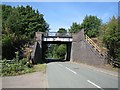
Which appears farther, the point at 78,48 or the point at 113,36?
the point at 78,48

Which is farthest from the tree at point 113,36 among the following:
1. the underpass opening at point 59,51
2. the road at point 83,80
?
the underpass opening at point 59,51

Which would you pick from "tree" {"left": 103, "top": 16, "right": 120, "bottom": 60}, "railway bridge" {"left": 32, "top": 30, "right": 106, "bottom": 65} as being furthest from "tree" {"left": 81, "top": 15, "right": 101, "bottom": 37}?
"tree" {"left": 103, "top": 16, "right": 120, "bottom": 60}

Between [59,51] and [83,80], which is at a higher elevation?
[59,51]

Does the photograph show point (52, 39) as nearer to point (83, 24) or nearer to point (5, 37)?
point (5, 37)

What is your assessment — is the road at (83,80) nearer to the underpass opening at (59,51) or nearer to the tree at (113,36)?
the tree at (113,36)

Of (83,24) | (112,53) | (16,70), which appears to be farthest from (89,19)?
(16,70)

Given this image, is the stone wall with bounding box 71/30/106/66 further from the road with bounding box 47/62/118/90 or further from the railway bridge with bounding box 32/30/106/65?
the road with bounding box 47/62/118/90

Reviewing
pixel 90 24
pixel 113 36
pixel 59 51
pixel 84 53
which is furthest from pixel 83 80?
pixel 59 51

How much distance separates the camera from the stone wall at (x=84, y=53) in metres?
40.8

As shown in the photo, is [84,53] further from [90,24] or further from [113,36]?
[90,24]

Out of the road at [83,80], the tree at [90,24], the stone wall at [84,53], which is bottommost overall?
the road at [83,80]

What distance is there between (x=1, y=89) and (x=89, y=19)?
91.0 meters

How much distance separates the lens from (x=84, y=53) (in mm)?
52219

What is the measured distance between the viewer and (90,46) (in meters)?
46.3
